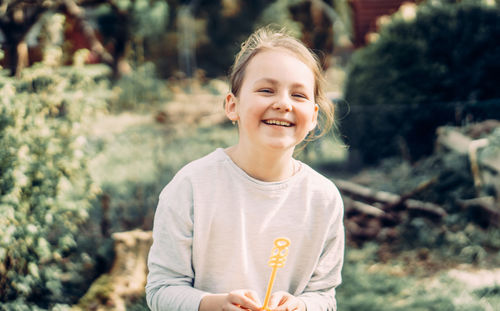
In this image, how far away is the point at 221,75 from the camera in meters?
17.0

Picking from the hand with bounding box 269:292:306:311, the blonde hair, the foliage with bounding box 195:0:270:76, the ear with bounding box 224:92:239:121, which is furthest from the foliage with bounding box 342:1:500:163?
the foliage with bounding box 195:0:270:76

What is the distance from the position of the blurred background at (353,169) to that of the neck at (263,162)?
0.73 metres

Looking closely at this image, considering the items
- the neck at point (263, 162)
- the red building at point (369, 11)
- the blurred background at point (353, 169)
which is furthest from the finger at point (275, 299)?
the red building at point (369, 11)

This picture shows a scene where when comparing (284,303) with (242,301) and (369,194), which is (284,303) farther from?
(369,194)

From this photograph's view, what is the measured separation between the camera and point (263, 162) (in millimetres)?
1565

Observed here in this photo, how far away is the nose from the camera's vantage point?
1.49m

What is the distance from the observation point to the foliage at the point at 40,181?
8.75 ft

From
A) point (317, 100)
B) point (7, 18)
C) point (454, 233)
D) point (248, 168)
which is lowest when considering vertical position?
point (454, 233)

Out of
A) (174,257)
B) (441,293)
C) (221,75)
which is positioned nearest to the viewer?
(174,257)

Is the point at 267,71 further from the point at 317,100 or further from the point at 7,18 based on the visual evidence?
the point at 7,18

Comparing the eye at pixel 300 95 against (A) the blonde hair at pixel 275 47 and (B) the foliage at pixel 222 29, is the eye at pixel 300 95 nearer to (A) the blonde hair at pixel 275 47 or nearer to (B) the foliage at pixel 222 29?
(A) the blonde hair at pixel 275 47

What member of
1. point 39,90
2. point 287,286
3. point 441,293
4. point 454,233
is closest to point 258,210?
point 287,286

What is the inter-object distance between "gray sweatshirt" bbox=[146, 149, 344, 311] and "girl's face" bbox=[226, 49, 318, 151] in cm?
14

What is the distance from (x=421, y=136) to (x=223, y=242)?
5.75m
